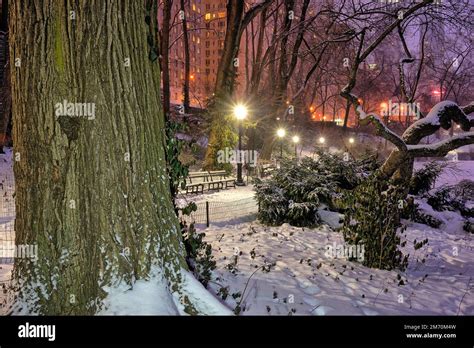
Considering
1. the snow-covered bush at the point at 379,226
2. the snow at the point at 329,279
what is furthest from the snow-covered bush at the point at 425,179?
the snow-covered bush at the point at 379,226

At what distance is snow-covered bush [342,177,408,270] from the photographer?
5.87 meters

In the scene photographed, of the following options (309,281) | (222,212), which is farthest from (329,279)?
(222,212)

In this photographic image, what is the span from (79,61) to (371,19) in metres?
10.6

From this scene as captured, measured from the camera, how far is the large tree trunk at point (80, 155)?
249cm

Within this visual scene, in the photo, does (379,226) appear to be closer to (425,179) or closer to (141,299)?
(141,299)

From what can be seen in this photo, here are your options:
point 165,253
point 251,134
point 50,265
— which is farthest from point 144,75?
point 251,134

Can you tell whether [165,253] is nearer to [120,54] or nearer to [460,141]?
[120,54]

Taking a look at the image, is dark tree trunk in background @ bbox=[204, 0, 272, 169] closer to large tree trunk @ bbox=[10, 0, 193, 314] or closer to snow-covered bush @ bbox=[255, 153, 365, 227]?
snow-covered bush @ bbox=[255, 153, 365, 227]

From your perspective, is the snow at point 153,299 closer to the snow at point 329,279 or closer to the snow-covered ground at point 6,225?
the snow at point 329,279

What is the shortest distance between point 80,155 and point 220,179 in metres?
14.7

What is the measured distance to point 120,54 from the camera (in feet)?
8.47

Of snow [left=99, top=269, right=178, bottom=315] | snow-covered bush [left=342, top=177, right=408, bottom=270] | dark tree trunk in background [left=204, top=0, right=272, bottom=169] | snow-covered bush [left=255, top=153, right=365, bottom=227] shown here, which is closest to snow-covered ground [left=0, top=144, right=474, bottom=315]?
snow [left=99, top=269, right=178, bottom=315]

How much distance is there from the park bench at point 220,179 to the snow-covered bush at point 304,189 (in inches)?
198

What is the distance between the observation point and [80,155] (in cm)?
252
